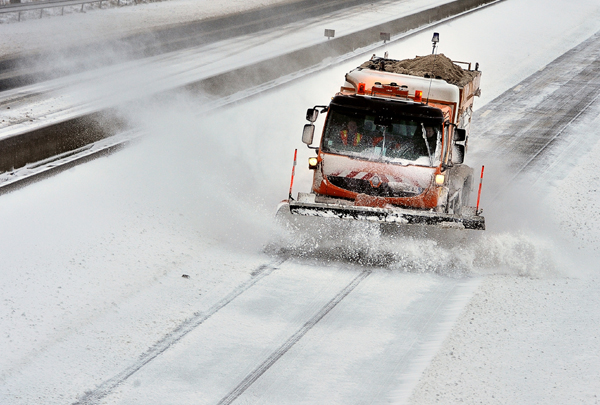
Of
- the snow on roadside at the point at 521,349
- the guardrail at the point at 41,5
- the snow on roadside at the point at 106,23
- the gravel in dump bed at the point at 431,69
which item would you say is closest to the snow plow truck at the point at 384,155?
the snow on roadside at the point at 521,349

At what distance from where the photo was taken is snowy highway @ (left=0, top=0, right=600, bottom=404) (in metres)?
6.85

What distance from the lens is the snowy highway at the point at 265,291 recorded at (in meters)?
6.85

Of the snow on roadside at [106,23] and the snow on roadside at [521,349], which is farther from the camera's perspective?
the snow on roadside at [106,23]

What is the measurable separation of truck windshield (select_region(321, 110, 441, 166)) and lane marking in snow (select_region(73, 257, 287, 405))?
6.47 ft

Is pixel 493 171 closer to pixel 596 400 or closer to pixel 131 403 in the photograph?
pixel 596 400

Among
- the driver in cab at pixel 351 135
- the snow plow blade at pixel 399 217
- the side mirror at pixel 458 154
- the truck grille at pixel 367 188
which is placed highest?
the driver in cab at pixel 351 135

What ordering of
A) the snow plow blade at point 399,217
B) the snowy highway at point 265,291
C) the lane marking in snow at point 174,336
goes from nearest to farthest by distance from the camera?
the lane marking in snow at point 174,336, the snowy highway at point 265,291, the snow plow blade at point 399,217

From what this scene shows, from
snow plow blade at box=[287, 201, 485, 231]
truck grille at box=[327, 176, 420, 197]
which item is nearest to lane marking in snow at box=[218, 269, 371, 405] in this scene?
snow plow blade at box=[287, 201, 485, 231]

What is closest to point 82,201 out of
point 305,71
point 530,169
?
point 530,169

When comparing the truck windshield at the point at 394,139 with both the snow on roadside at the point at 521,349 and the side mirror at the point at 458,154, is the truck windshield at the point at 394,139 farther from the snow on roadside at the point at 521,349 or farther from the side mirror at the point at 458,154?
the snow on roadside at the point at 521,349

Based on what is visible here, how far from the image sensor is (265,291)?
8.90 meters

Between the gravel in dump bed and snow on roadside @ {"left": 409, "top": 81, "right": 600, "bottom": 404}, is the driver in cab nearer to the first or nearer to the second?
the gravel in dump bed

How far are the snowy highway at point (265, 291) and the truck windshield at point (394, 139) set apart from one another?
3.64 feet

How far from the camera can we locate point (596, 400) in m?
6.60
